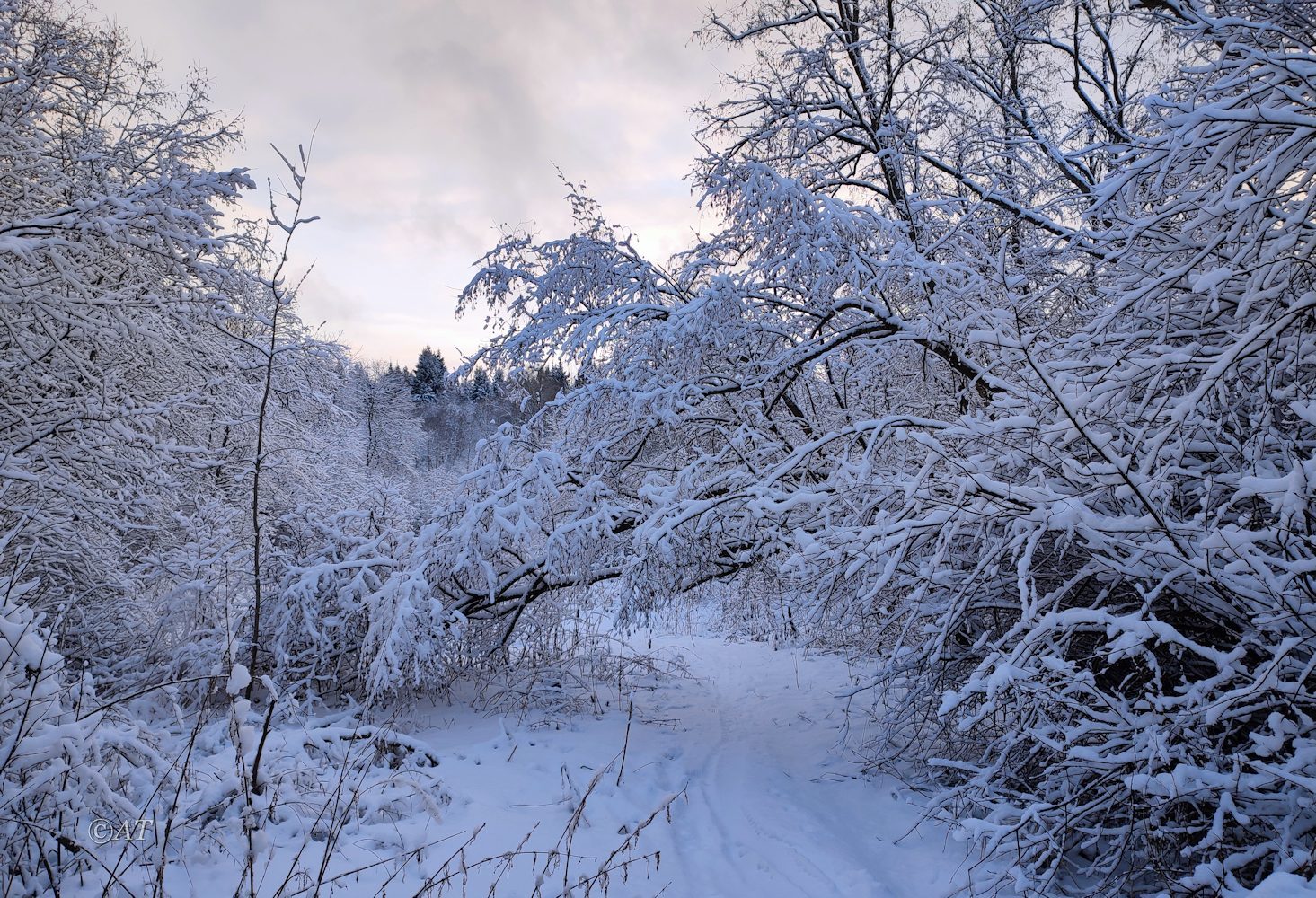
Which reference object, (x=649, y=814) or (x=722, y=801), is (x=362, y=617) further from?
(x=722, y=801)

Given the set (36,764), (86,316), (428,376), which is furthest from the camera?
(428,376)

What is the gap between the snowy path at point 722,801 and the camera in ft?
10.6

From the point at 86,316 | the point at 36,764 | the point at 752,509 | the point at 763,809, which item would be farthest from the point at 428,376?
the point at 36,764

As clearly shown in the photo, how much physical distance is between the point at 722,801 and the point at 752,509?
2.10 meters

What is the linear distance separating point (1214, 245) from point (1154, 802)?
7.41 feet

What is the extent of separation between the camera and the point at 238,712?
6.36 feet

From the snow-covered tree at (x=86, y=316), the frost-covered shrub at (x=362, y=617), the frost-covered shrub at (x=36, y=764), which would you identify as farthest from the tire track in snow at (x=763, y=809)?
the snow-covered tree at (x=86, y=316)

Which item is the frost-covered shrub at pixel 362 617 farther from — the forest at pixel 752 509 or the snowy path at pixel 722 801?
the snowy path at pixel 722 801

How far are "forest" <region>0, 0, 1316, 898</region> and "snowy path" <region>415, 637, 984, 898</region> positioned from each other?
1.6 inches

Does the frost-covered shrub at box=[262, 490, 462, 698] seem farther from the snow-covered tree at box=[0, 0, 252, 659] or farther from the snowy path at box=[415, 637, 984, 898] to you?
the snow-covered tree at box=[0, 0, 252, 659]

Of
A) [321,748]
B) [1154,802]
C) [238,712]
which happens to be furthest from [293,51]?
[1154,802]

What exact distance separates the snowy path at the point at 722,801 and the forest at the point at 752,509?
0.04m

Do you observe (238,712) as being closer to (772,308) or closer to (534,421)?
(534,421)

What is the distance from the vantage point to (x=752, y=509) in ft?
13.2
